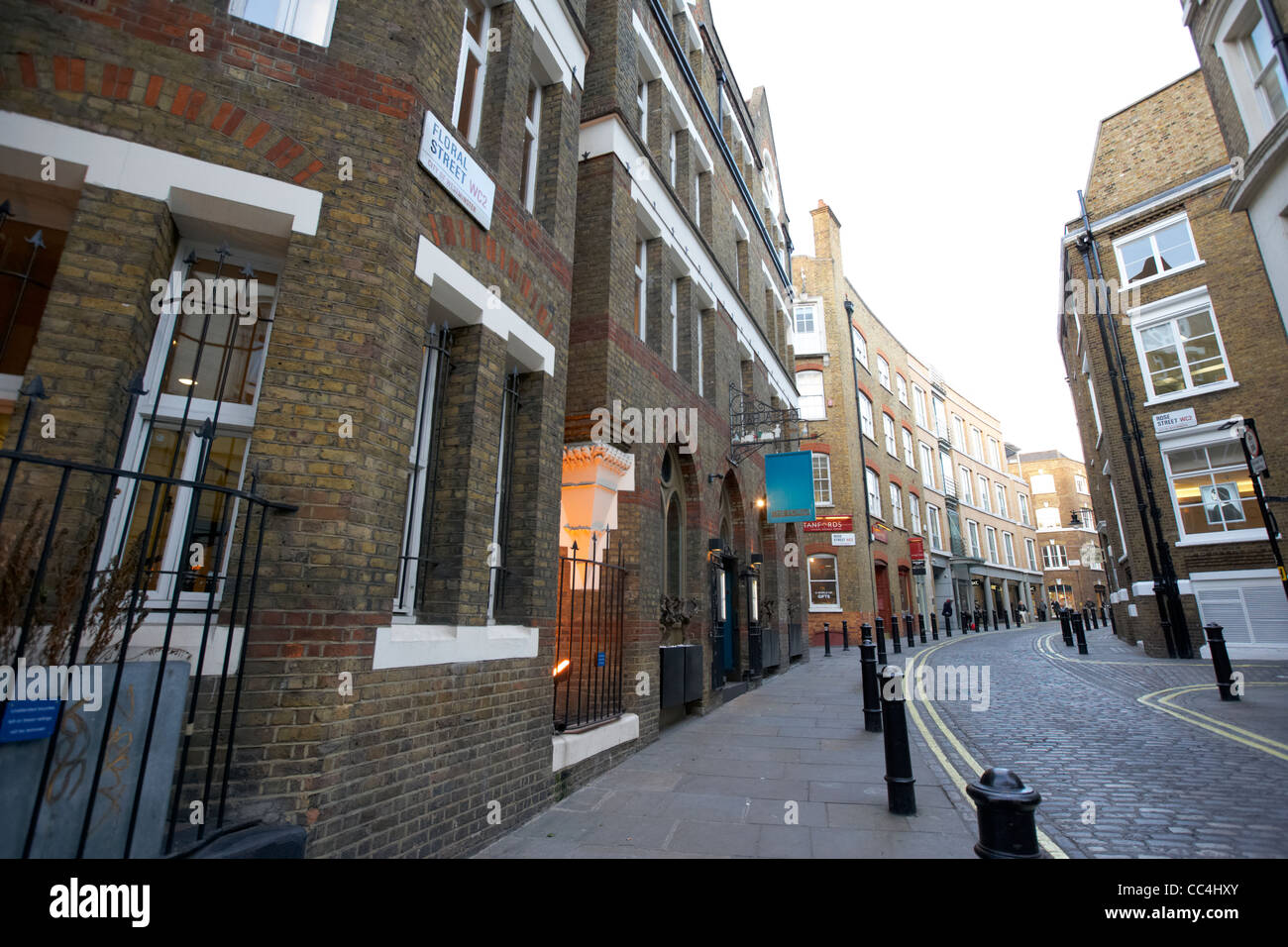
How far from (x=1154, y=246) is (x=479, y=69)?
19583 mm

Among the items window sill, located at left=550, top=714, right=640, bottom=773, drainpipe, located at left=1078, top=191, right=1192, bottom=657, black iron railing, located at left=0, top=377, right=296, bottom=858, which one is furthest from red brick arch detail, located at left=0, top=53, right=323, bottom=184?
drainpipe, located at left=1078, top=191, right=1192, bottom=657

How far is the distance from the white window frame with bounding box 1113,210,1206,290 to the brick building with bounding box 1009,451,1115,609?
4180cm

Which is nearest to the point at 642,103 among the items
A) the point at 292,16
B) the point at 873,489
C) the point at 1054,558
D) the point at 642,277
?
the point at 642,277

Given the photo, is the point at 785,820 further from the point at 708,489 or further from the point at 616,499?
the point at 708,489

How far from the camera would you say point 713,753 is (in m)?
6.70

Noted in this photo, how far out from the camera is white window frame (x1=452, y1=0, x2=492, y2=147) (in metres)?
5.25

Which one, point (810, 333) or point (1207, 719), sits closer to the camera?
point (1207, 719)

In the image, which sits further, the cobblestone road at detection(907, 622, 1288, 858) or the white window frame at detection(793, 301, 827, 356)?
the white window frame at detection(793, 301, 827, 356)

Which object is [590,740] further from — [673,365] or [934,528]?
[934,528]

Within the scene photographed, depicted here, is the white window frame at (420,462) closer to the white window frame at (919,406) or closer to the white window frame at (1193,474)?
the white window frame at (1193,474)

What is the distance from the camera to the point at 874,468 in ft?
87.4

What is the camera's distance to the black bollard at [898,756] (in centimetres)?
461

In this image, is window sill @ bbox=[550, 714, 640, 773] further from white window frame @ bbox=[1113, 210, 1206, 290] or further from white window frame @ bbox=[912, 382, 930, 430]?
white window frame @ bbox=[912, 382, 930, 430]

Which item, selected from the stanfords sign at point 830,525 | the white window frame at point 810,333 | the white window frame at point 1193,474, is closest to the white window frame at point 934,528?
the stanfords sign at point 830,525
